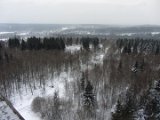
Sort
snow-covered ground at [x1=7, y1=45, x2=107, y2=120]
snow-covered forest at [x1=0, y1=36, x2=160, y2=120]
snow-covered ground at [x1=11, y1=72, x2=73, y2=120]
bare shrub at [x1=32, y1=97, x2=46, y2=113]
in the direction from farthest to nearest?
→ snow-covered ground at [x1=7, y1=45, x2=107, y2=120] < snow-covered ground at [x1=11, y1=72, x2=73, y2=120] < bare shrub at [x1=32, y1=97, x2=46, y2=113] < snow-covered forest at [x1=0, y1=36, x2=160, y2=120]

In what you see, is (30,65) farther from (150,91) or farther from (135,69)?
(150,91)

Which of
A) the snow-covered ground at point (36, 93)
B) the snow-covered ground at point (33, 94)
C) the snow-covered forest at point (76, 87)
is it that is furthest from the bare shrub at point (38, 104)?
the snow-covered ground at point (33, 94)

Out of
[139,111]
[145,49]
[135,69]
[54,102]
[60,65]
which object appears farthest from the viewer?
[145,49]

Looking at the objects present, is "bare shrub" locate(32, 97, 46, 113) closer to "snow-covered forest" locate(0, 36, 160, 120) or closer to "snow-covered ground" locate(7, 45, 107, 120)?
"snow-covered forest" locate(0, 36, 160, 120)

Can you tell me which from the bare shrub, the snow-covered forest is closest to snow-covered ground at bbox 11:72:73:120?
the snow-covered forest

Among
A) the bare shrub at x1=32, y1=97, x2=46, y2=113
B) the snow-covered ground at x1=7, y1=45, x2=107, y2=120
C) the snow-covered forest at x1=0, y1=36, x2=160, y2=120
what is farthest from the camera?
the snow-covered ground at x1=7, y1=45, x2=107, y2=120

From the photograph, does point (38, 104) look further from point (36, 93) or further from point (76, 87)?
point (76, 87)

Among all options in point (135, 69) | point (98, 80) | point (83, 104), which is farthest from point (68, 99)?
point (135, 69)

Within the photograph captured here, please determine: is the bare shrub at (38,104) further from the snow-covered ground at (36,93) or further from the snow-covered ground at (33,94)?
the snow-covered ground at (33,94)
